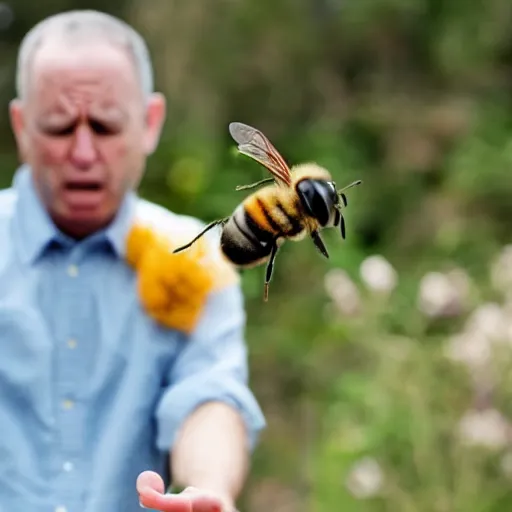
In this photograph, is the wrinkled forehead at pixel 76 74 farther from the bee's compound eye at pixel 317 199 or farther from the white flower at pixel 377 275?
Answer: the white flower at pixel 377 275

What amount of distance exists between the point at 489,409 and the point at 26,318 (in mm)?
926

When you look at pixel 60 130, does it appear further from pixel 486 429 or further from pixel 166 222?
pixel 486 429

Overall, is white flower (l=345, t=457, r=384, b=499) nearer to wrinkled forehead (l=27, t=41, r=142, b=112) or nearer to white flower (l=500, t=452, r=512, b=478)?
→ white flower (l=500, t=452, r=512, b=478)

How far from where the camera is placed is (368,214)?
9.39 ft

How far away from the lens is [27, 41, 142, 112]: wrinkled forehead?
645 millimetres

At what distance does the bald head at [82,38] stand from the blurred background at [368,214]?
0.13 metres

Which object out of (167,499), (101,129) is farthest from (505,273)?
(167,499)

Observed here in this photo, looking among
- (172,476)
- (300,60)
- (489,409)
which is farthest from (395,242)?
(172,476)

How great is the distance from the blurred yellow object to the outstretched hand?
21cm

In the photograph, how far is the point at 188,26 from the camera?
2.28 metres

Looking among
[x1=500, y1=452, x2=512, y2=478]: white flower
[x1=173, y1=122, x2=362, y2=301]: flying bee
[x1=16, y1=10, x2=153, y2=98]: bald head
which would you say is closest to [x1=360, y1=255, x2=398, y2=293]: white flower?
[x1=500, y1=452, x2=512, y2=478]: white flower

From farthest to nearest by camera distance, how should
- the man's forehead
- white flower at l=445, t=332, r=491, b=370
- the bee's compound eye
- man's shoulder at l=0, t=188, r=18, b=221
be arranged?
white flower at l=445, t=332, r=491, b=370 < man's shoulder at l=0, t=188, r=18, b=221 < the man's forehead < the bee's compound eye

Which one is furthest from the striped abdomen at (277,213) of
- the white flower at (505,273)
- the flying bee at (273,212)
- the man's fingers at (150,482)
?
the white flower at (505,273)

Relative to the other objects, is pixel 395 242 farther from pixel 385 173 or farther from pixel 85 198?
pixel 85 198
